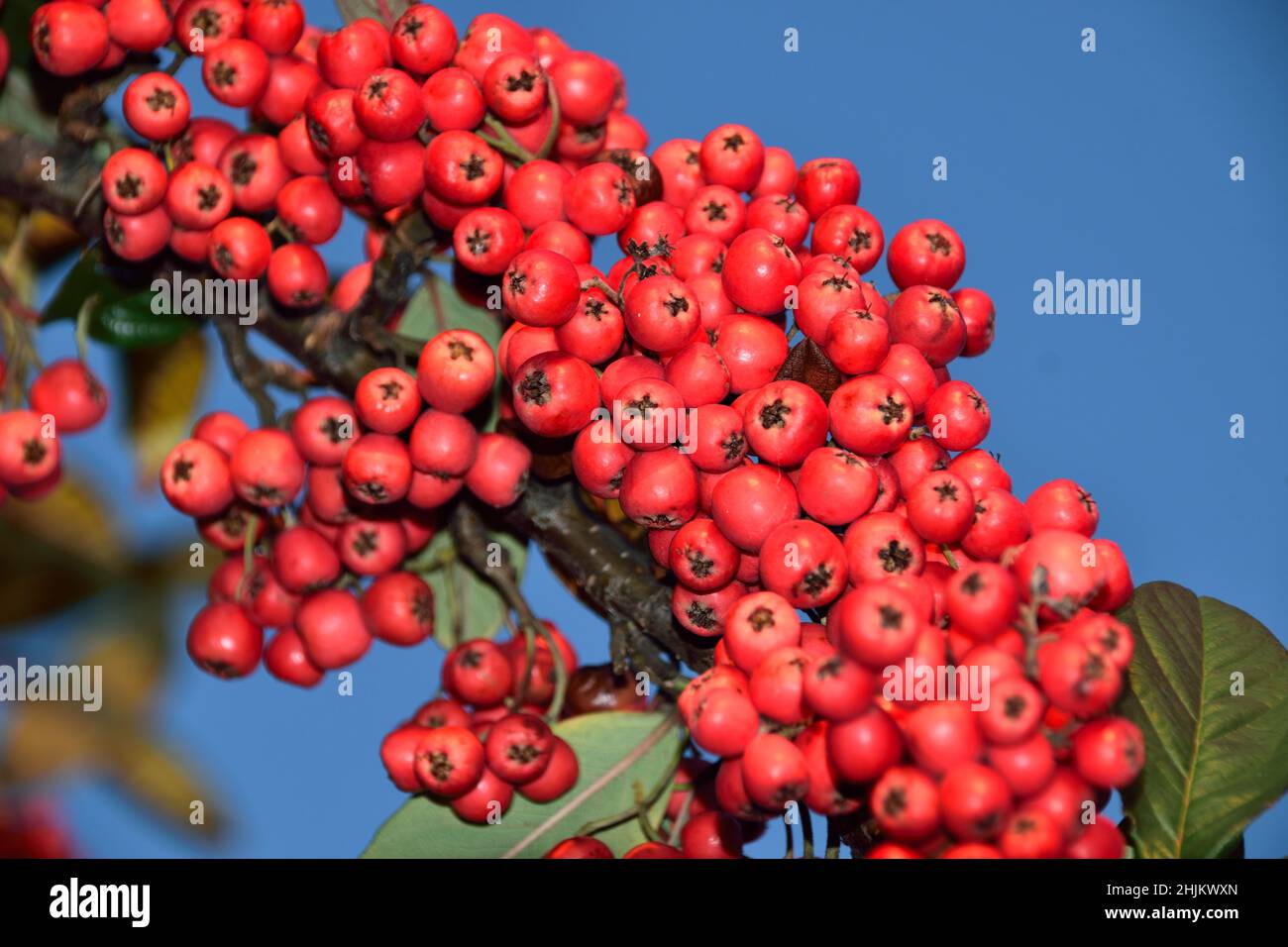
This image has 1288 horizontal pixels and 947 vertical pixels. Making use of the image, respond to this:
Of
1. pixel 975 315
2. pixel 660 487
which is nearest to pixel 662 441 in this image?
pixel 660 487

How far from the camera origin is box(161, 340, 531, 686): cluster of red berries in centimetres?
192

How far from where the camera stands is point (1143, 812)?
1712mm

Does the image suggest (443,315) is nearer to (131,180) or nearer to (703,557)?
(131,180)

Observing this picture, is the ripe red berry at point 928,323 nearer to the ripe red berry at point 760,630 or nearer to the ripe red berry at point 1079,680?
the ripe red berry at point 760,630

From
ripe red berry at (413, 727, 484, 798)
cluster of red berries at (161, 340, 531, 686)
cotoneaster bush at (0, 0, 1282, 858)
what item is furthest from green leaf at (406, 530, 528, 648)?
ripe red berry at (413, 727, 484, 798)

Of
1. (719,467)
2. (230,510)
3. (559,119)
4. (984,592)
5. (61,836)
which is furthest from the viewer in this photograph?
(61,836)

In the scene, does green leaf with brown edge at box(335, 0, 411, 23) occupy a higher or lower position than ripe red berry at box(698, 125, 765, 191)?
higher

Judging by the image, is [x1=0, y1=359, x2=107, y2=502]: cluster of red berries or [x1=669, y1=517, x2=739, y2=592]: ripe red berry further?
[x1=0, y1=359, x2=107, y2=502]: cluster of red berries

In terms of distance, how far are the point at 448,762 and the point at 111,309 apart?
131 centimetres

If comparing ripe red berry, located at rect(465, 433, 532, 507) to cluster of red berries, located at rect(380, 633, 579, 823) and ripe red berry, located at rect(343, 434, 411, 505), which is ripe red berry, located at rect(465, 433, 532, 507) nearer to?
ripe red berry, located at rect(343, 434, 411, 505)
